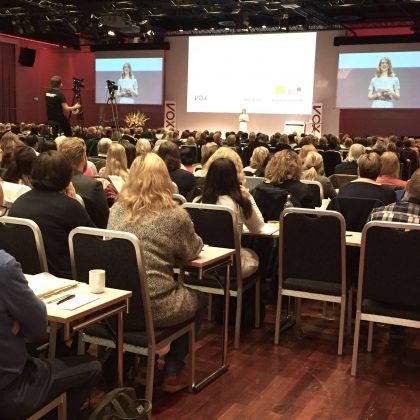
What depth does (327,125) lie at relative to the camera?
16.4 meters

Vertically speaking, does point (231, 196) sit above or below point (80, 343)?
above

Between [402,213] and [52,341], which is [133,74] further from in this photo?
[52,341]

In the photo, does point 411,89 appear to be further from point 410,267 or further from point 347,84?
point 410,267

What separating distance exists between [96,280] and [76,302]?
0.15 meters

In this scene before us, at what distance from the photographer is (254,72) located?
16297 mm

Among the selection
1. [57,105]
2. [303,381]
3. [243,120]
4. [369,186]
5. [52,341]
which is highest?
[57,105]

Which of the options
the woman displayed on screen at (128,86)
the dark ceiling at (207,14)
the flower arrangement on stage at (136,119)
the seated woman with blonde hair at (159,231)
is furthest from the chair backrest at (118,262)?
the woman displayed on screen at (128,86)

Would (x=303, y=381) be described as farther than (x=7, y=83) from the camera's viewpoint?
No

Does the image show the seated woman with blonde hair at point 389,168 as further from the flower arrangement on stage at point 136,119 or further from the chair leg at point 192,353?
the flower arrangement on stage at point 136,119

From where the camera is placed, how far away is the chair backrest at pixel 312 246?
3375mm

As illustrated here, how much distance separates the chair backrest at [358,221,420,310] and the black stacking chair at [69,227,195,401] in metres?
1.14

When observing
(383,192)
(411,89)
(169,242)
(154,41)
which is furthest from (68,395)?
(154,41)

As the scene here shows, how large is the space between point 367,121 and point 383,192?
43.0 feet

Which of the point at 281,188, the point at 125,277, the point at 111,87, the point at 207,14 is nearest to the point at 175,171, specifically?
the point at 281,188
